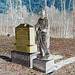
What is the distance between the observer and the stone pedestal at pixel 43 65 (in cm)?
472

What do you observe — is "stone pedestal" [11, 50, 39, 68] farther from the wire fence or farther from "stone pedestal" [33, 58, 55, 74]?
the wire fence

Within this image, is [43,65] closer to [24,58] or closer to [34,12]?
[24,58]

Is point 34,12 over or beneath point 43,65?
over

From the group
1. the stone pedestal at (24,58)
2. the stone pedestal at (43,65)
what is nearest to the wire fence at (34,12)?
the stone pedestal at (24,58)

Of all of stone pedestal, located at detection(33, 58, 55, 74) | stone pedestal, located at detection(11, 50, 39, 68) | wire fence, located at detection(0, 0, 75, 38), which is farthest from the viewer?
wire fence, located at detection(0, 0, 75, 38)

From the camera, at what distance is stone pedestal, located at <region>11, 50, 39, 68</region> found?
5.33 meters

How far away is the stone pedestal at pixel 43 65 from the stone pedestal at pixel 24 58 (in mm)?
295

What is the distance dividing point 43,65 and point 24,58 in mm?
1194

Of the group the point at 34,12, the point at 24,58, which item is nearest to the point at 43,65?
the point at 24,58

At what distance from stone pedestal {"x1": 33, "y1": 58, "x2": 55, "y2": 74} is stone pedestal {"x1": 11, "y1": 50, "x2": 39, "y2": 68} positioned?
295mm

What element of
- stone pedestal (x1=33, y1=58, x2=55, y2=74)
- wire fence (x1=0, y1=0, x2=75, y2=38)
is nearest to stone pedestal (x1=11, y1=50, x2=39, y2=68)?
stone pedestal (x1=33, y1=58, x2=55, y2=74)

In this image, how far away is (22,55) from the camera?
220 inches

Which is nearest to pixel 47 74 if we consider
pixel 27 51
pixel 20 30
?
pixel 27 51

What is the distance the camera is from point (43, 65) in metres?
4.76
